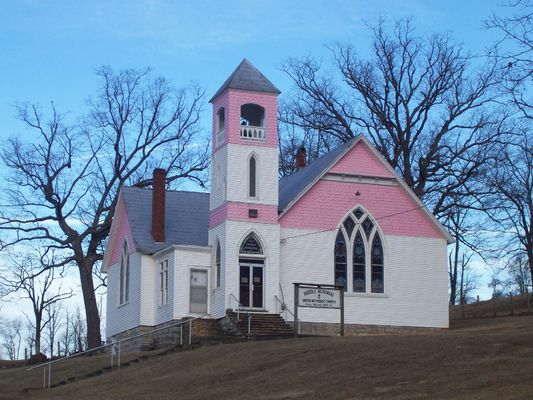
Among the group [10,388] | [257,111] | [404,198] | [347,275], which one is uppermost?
[257,111]

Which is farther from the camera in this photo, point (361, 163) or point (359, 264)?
point (361, 163)

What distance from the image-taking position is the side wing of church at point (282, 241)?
43344mm

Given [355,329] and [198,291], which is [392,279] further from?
[198,291]

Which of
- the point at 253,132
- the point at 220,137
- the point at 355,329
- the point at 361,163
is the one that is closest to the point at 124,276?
the point at 220,137

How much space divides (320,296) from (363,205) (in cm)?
758

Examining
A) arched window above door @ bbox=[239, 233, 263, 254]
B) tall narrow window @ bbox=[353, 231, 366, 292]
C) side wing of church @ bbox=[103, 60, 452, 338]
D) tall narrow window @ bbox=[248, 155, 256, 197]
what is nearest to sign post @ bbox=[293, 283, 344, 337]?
side wing of church @ bbox=[103, 60, 452, 338]

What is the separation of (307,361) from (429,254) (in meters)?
17.9

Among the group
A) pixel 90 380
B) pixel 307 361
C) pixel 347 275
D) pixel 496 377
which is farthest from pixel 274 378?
pixel 347 275

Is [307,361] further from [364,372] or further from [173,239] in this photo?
[173,239]

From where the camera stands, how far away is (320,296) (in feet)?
127

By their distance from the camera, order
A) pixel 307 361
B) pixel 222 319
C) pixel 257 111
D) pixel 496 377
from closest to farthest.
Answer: pixel 496 377 < pixel 307 361 < pixel 222 319 < pixel 257 111

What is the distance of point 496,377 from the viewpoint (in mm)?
23156

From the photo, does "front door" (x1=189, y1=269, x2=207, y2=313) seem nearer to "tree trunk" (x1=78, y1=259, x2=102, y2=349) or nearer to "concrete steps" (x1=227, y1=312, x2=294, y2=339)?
"concrete steps" (x1=227, y1=312, x2=294, y2=339)

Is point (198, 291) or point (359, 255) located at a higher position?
point (359, 255)
